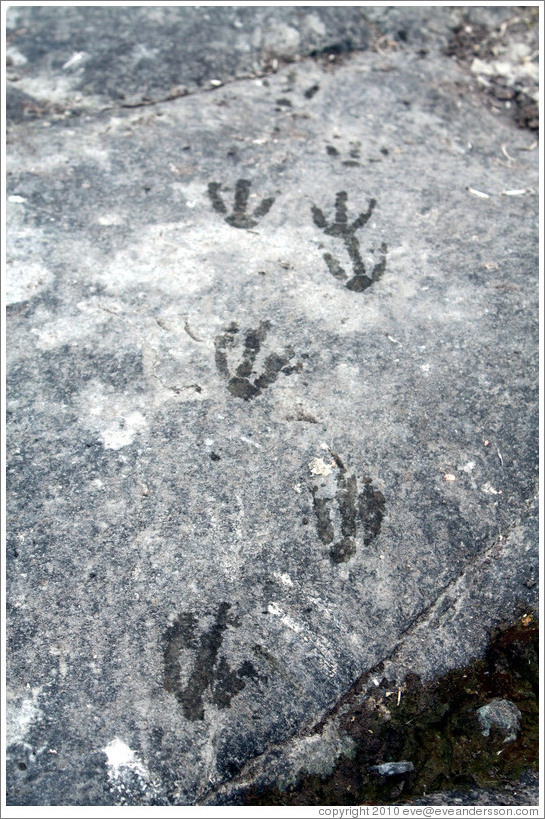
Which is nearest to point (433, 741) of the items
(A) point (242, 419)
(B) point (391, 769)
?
(B) point (391, 769)

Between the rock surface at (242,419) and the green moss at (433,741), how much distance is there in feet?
0.16

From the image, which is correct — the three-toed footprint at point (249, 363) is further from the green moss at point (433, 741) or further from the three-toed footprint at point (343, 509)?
the green moss at point (433, 741)

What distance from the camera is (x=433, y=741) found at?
1.31 m

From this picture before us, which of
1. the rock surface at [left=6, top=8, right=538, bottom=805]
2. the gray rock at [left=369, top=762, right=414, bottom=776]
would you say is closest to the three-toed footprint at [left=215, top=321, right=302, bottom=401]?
the rock surface at [left=6, top=8, right=538, bottom=805]

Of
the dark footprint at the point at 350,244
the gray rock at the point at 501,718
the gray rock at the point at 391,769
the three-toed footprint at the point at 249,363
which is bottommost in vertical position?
the gray rock at the point at 391,769

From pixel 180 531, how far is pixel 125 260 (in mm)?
830

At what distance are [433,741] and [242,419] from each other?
782 mm

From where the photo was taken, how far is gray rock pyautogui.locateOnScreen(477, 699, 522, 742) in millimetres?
1316

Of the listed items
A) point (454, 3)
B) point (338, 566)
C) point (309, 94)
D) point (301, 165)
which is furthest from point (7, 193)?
point (454, 3)

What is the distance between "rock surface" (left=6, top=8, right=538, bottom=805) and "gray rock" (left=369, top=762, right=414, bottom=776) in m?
0.10

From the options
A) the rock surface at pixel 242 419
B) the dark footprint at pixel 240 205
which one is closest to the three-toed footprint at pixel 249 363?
the rock surface at pixel 242 419

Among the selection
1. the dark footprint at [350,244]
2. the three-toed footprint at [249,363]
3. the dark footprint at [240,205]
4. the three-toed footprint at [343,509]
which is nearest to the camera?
the three-toed footprint at [343,509]

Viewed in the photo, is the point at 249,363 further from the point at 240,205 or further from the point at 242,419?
the point at 240,205

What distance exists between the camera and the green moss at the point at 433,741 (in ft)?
4.12
